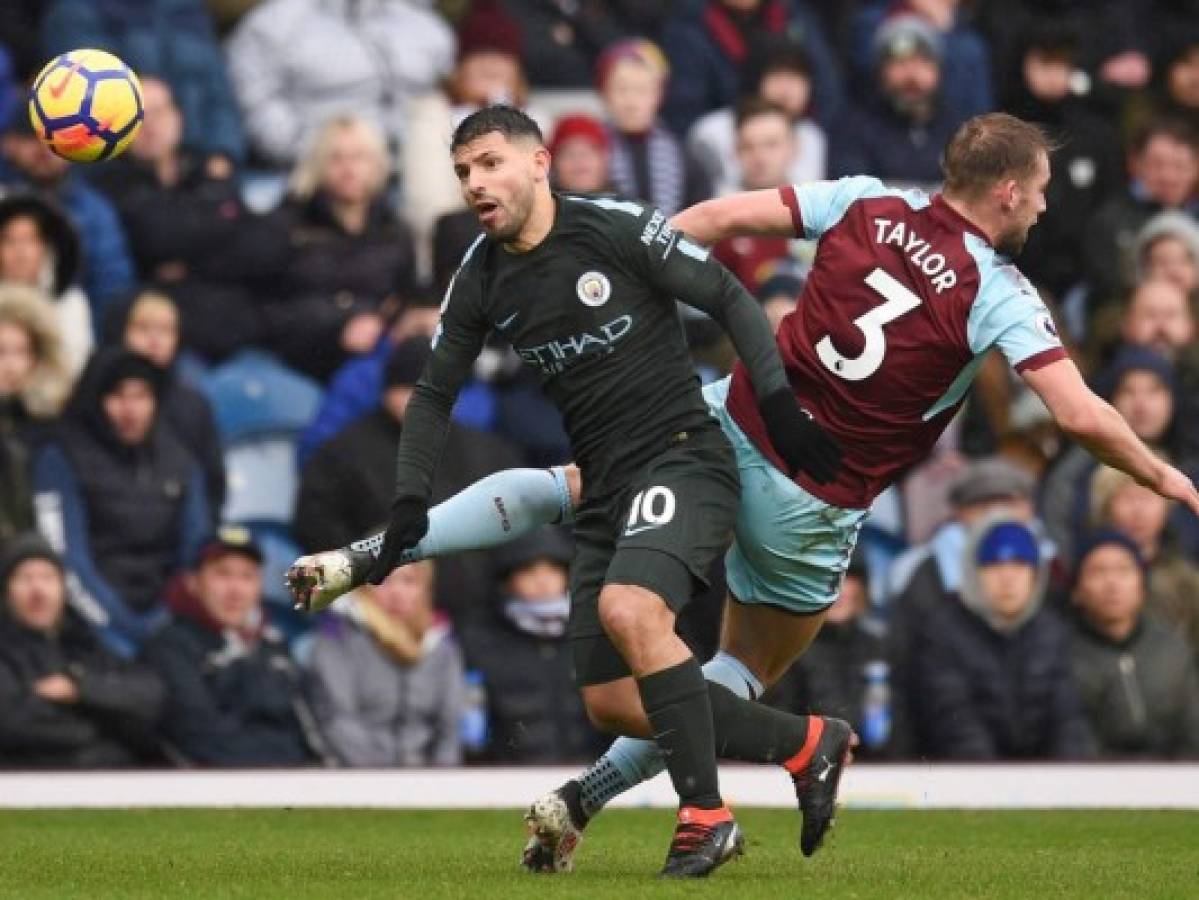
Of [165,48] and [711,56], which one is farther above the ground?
[165,48]

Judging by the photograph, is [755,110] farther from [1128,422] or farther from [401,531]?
[401,531]

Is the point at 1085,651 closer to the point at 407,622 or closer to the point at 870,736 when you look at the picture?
the point at 870,736

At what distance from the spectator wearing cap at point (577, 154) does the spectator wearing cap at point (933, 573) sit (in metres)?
2.51

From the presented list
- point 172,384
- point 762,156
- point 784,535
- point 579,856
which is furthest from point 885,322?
point 762,156

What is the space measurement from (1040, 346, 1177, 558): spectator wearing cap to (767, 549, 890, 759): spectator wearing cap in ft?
5.19

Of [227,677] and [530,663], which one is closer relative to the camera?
[227,677]

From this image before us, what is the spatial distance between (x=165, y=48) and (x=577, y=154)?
246 centimetres

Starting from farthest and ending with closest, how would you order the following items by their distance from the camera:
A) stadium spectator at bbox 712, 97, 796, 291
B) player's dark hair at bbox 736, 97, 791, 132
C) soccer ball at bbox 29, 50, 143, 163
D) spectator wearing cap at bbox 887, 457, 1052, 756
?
player's dark hair at bbox 736, 97, 791, 132
stadium spectator at bbox 712, 97, 796, 291
spectator wearing cap at bbox 887, 457, 1052, 756
soccer ball at bbox 29, 50, 143, 163

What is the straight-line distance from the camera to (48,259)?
545 inches

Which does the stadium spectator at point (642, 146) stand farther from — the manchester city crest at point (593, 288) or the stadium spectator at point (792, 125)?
the manchester city crest at point (593, 288)

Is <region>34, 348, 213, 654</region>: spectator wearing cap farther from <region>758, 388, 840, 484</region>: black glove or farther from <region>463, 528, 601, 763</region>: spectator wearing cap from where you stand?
<region>758, 388, 840, 484</region>: black glove

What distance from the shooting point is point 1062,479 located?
47.7ft

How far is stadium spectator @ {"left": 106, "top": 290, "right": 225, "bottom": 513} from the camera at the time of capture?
44.9ft

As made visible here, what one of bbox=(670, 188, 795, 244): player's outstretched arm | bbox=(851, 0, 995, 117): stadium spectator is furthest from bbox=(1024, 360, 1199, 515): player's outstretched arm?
bbox=(851, 0, 995, 117): stadium spectator
